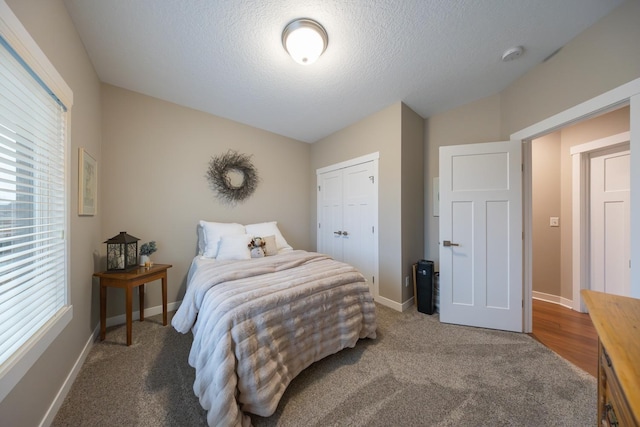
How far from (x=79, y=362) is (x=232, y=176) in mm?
2213

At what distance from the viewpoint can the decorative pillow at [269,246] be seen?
8.39ft

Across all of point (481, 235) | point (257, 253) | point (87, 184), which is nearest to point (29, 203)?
point (87, 184)

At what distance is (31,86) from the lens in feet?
3.60

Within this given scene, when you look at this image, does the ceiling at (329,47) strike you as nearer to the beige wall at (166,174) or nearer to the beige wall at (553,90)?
the beige wall at (553,90)

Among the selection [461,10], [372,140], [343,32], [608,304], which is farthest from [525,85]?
[608,304]

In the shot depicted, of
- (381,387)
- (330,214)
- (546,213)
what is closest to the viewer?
(381,387)

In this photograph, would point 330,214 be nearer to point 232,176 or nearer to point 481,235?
point 232,176

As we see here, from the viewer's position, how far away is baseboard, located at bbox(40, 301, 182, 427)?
1.19 meters

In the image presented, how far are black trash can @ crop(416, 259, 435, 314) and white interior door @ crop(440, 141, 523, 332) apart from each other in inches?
6.7

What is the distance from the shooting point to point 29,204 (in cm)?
113

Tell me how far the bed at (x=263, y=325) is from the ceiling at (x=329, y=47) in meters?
1.78

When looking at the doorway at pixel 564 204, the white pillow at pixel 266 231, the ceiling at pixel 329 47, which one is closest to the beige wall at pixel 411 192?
the ceiling at pixel 329 47

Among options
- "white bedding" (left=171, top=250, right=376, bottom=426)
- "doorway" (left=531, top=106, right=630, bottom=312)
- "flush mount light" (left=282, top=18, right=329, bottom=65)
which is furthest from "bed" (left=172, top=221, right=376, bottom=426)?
"doorway" (left=531, top=106, right=630, bottom=312)

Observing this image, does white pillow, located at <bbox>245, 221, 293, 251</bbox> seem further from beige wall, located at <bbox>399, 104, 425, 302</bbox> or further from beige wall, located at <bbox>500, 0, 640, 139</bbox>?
beige wall, located at <bbox>500, 0, 640, 139</bbox>
